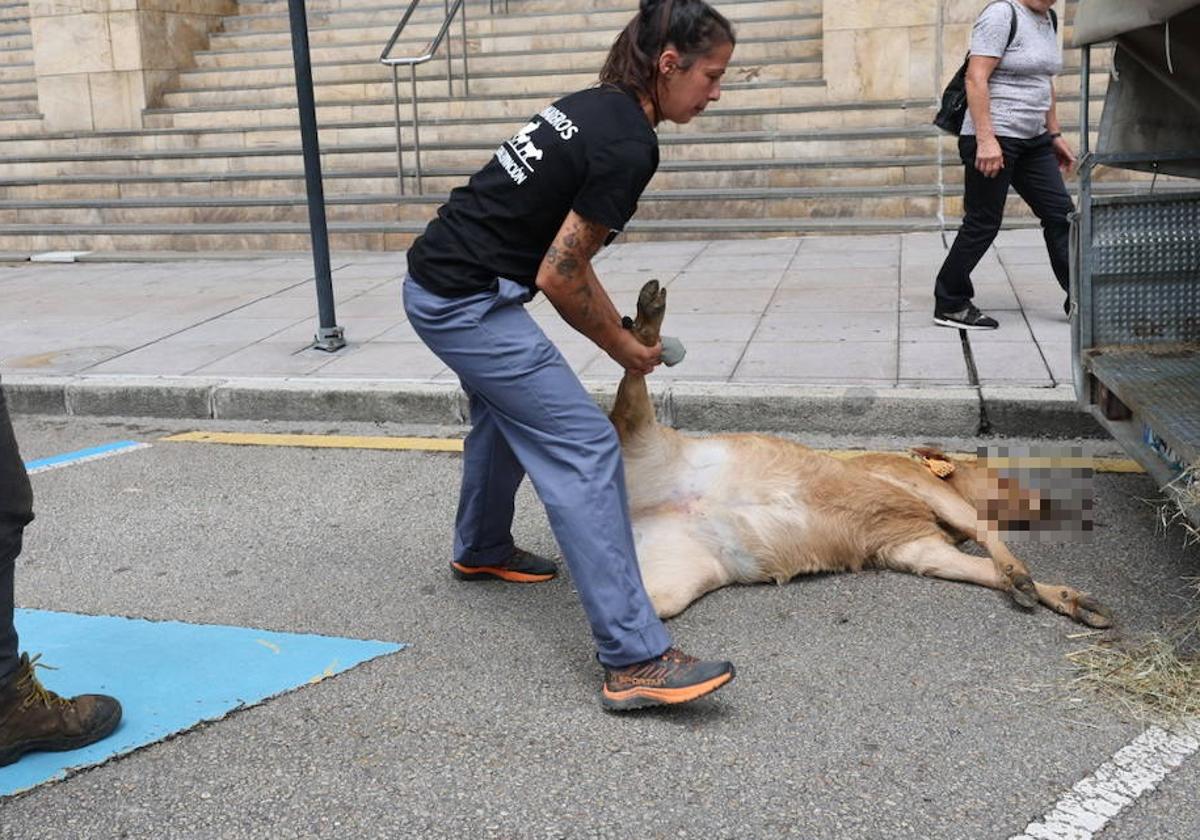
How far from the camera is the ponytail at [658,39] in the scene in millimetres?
Answer: 3172

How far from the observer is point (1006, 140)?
6910 millimetres

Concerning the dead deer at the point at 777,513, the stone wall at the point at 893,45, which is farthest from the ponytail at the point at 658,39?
the stone wall at the point at 893,45

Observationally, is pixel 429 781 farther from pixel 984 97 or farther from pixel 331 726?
pixel 984 97

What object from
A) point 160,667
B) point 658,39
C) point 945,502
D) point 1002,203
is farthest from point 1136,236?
point 160,667

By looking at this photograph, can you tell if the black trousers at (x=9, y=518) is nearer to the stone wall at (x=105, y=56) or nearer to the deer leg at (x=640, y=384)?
the deer leg at (x=640, y=384)

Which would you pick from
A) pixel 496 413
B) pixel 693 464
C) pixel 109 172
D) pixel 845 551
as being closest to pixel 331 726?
pixel 496 413

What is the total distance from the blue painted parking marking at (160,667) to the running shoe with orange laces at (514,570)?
1.80 ft

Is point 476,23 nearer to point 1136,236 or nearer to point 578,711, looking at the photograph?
point 1136,236

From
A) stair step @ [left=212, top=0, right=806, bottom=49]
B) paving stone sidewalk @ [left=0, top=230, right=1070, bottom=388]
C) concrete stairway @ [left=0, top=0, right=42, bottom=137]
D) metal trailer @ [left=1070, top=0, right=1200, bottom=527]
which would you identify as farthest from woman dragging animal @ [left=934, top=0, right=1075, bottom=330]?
concrete stairway @ [left=0, top=0, right=42, bottom=137]

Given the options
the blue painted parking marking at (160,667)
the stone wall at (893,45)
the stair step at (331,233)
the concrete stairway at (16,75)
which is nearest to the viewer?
the blue painted parking marking at (160,667)

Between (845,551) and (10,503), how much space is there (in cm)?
251

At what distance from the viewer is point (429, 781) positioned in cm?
303

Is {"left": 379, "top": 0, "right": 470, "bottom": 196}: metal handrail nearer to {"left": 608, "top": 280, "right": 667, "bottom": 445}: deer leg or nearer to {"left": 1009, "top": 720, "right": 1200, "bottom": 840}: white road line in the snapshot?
{"left": 608, "top": 280, "right": 667, "bottom": 445}: deer leg

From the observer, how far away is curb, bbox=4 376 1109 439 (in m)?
5.79
